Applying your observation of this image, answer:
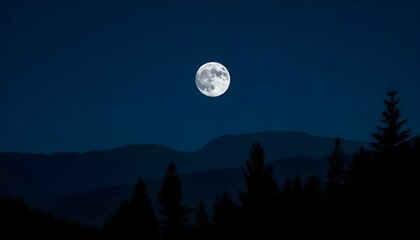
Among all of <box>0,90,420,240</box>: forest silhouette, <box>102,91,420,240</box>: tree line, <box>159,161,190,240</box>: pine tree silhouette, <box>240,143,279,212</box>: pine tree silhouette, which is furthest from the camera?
<box>159,161,190,240</box>: pine tree silhouette

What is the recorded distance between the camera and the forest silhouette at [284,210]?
53.1 ft

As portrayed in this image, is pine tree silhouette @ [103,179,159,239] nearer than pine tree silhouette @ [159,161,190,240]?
Yes

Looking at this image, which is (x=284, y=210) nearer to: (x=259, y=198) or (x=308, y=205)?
(x=259, y=198)

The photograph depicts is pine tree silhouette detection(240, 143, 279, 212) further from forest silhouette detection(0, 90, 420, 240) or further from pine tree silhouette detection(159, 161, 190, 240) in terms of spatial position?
pine tree silhouette detection(159, 161, 190, 240)

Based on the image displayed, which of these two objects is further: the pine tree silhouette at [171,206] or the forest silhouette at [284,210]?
the pine tree silhouette at [171,206]

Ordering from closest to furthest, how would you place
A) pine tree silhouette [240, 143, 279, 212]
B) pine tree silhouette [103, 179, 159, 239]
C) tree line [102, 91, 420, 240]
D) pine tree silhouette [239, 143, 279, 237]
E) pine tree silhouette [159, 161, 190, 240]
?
1. tree line [102, 91, 420, 240]
2. pine tree silhouette [239, 143, 279, 237]
3. pine tree silhouette [240, 143, 279, 212]
4. pine tree silhouette [103, 179, 159, 239]
5. pine tree silhouette [159, 161, 190, 240]

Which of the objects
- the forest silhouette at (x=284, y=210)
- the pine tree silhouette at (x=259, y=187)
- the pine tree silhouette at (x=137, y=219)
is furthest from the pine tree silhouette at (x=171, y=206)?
the pine tree silhouette at (x=259, y=187)

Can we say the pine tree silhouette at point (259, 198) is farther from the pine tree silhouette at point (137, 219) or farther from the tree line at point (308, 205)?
the pine tree silhouette at point (137, 219)

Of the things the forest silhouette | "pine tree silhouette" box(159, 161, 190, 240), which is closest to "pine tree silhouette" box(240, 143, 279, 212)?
the forest silhouette

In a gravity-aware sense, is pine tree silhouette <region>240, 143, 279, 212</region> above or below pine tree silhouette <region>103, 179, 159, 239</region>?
above

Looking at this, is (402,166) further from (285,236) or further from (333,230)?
(285,236)

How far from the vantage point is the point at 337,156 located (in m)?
62.4

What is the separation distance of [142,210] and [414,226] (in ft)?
73.1

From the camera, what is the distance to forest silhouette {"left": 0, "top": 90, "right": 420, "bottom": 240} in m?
16.2
